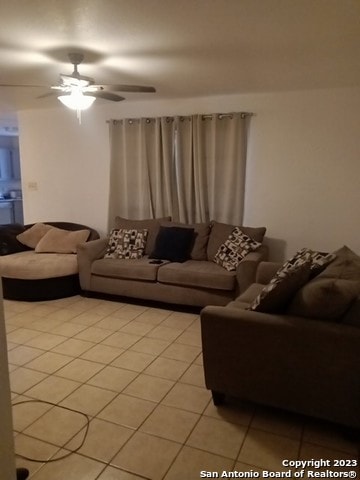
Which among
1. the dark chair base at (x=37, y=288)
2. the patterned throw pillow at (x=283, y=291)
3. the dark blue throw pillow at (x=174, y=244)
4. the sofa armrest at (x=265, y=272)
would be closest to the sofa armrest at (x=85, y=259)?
the dark chair base at (x=37, y=288)

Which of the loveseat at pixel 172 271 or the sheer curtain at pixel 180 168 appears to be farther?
the sheer curtain at pixel 180 168

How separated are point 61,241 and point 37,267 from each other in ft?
2.13

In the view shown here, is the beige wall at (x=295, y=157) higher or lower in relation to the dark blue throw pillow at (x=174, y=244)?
higher

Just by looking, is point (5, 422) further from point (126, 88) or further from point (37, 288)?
point (37, 288)

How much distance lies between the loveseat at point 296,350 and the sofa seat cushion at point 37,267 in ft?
8.32

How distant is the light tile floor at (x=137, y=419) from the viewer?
6.06 feet

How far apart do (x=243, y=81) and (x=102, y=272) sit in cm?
250

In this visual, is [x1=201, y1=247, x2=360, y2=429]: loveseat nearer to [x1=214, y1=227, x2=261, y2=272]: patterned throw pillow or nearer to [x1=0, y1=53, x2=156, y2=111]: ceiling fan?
[x1=214, y1=227, x2=261, y2=272]: patterned throw pillow

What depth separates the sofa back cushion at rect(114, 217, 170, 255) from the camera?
14.7 ft

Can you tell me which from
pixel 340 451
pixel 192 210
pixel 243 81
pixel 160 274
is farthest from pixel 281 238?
pixel 340 451

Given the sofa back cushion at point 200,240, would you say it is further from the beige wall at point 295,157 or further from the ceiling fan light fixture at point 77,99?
the ceiling fan light fixture at point 77,99

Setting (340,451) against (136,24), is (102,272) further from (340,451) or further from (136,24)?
(340,451)

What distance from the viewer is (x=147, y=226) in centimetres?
457

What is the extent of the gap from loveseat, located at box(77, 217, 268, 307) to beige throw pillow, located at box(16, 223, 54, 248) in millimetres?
960
